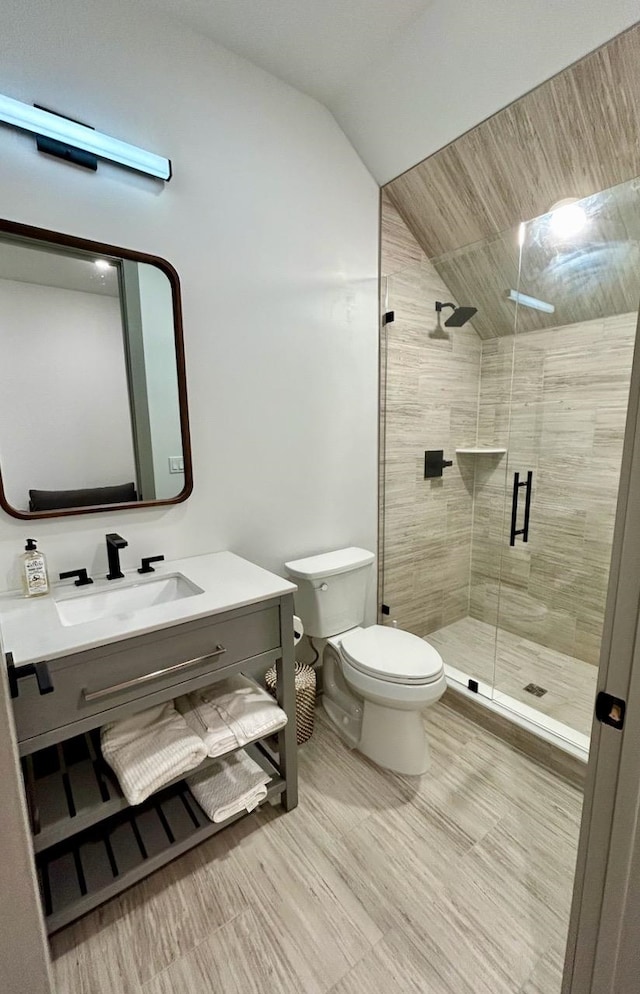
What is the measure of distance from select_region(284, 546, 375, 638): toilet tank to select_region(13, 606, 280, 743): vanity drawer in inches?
20.0

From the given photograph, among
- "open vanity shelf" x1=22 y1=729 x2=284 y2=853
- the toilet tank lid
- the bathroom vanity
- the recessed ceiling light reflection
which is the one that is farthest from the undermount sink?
the recessed ceiling light reflection

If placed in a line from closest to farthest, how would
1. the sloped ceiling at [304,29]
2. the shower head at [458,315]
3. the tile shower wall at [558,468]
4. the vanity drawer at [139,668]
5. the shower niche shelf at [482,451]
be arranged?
the vanity drawer at [139,668] < the sloped ceiling at [304,29] < the tile shower wall at [558,468] < the shower head at [458,315] < the shower niche shelf at [482,451]

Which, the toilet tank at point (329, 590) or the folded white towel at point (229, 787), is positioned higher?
the toilet tank at point (329, 590)

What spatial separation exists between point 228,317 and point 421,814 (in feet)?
6.72

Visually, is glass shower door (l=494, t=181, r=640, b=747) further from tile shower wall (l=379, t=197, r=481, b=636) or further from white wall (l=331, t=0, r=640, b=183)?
white wall (l=331, t=0, r=640, b=183)

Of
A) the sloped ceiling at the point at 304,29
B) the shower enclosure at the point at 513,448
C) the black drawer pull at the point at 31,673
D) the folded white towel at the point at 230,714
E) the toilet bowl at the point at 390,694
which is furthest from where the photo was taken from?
the shower enclosure at the point at 513,448

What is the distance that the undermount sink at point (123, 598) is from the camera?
1331 mm

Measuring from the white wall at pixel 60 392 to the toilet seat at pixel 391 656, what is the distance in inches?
45.9

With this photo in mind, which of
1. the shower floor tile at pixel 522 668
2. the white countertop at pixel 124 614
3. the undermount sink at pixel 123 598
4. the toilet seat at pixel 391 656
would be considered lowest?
the shower floor tile at pixel 522 668

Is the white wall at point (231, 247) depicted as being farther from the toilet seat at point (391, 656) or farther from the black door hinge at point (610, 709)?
the black door hinge at point (610, 709)

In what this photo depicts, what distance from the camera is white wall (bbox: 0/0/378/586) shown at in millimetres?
1320

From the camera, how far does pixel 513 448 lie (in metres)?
2.51

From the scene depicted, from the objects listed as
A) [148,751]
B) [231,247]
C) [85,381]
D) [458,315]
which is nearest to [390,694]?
[148,751]

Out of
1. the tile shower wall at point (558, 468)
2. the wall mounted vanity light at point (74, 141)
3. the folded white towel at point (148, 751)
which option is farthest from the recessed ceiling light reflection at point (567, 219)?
the folded white towel at point (148, 751)
